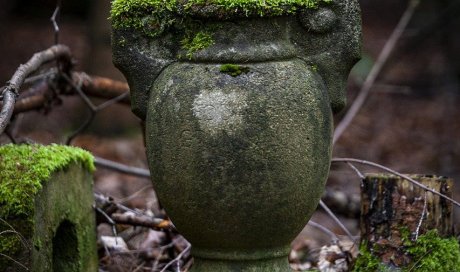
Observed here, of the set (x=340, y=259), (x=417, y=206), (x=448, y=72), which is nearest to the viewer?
(x=417, y=206)

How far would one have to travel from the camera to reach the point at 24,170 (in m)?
3.02

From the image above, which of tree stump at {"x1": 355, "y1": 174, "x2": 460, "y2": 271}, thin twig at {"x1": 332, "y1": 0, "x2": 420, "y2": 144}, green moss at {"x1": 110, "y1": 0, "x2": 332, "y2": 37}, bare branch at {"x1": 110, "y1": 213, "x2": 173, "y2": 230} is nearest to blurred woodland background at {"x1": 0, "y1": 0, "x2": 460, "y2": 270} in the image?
thin twig at {"x1": 332, "y1": 0, "x2": 420, "y2": 144}

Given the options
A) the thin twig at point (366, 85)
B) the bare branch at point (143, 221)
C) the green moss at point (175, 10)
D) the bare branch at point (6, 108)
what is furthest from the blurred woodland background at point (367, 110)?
the green moss at point (175, 10)

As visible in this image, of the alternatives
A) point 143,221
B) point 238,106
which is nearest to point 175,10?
point 238,106

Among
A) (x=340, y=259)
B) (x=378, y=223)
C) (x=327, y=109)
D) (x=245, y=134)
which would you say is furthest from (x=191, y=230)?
(x=340, y=259)

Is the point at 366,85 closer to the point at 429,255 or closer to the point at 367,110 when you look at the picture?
the point at 429,255

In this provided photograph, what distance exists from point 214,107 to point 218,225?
43 centimetres

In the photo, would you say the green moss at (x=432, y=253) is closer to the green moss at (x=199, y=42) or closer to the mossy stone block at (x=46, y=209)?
the green moss at (x=199, y=42)

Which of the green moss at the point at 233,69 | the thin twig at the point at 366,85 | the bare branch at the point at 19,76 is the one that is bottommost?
the thin twig at the point at 366,85

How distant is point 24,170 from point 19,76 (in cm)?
48

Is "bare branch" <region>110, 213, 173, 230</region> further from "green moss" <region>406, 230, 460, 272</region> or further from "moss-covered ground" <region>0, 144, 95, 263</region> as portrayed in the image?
"green moss" <region>406, 230, 460, 272</region>

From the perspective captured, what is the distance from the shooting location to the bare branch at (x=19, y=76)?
2.89 meters

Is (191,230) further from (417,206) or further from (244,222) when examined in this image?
(417,206)

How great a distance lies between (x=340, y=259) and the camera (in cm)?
389
